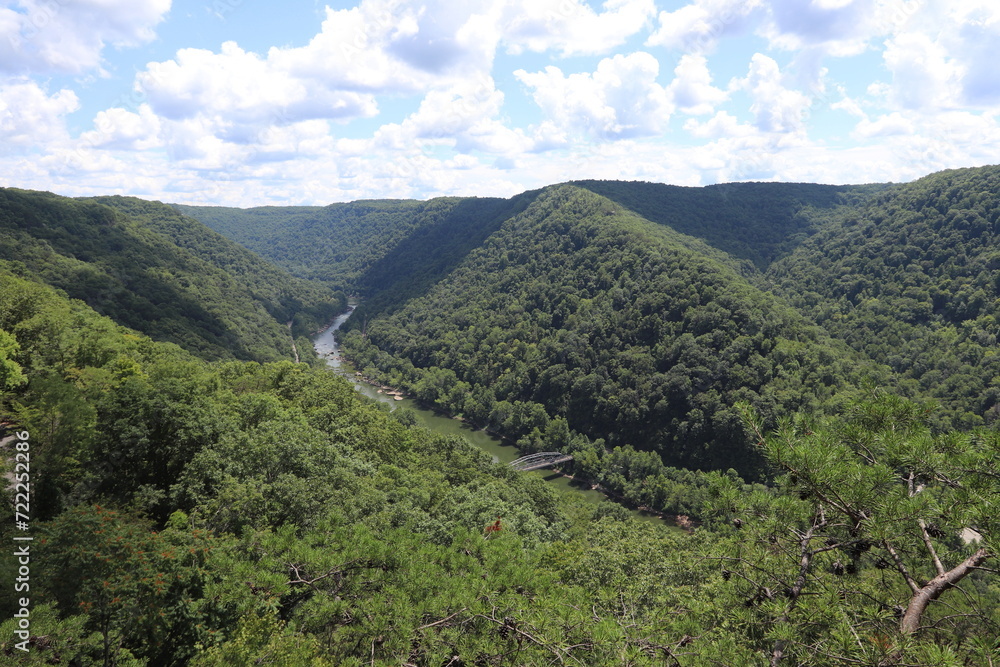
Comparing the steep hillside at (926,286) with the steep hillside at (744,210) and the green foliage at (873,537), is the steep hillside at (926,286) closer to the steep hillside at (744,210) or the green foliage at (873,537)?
the steep hillside at (744,210)

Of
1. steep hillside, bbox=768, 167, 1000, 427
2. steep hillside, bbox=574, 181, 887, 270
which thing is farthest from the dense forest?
steep hillside, bbox=574, 181, 887, 270

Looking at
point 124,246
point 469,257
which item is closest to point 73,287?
point 124,246

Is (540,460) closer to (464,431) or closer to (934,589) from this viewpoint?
(464,431)

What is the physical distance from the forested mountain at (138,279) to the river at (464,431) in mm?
15303

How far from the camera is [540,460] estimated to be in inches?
3130

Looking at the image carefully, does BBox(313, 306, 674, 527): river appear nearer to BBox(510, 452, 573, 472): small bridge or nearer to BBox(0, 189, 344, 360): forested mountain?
BBox(510, 452, 573, 472): small bridge

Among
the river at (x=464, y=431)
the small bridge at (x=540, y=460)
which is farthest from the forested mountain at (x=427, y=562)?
the small bridge at (x=540, y=460)

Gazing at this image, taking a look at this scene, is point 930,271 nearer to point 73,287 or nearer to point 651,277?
point 651,277

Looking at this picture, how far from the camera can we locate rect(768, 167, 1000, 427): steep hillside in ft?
263

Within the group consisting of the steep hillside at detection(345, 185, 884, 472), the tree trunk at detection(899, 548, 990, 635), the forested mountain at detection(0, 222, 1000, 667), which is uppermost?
the tree trunk at detection(899, 548, 990, 635)

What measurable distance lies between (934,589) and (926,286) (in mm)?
131385

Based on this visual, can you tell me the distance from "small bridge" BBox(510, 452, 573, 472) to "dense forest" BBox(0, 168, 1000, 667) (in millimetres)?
2508

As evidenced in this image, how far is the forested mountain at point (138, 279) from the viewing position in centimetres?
7581

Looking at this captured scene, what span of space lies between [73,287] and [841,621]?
9465cm
